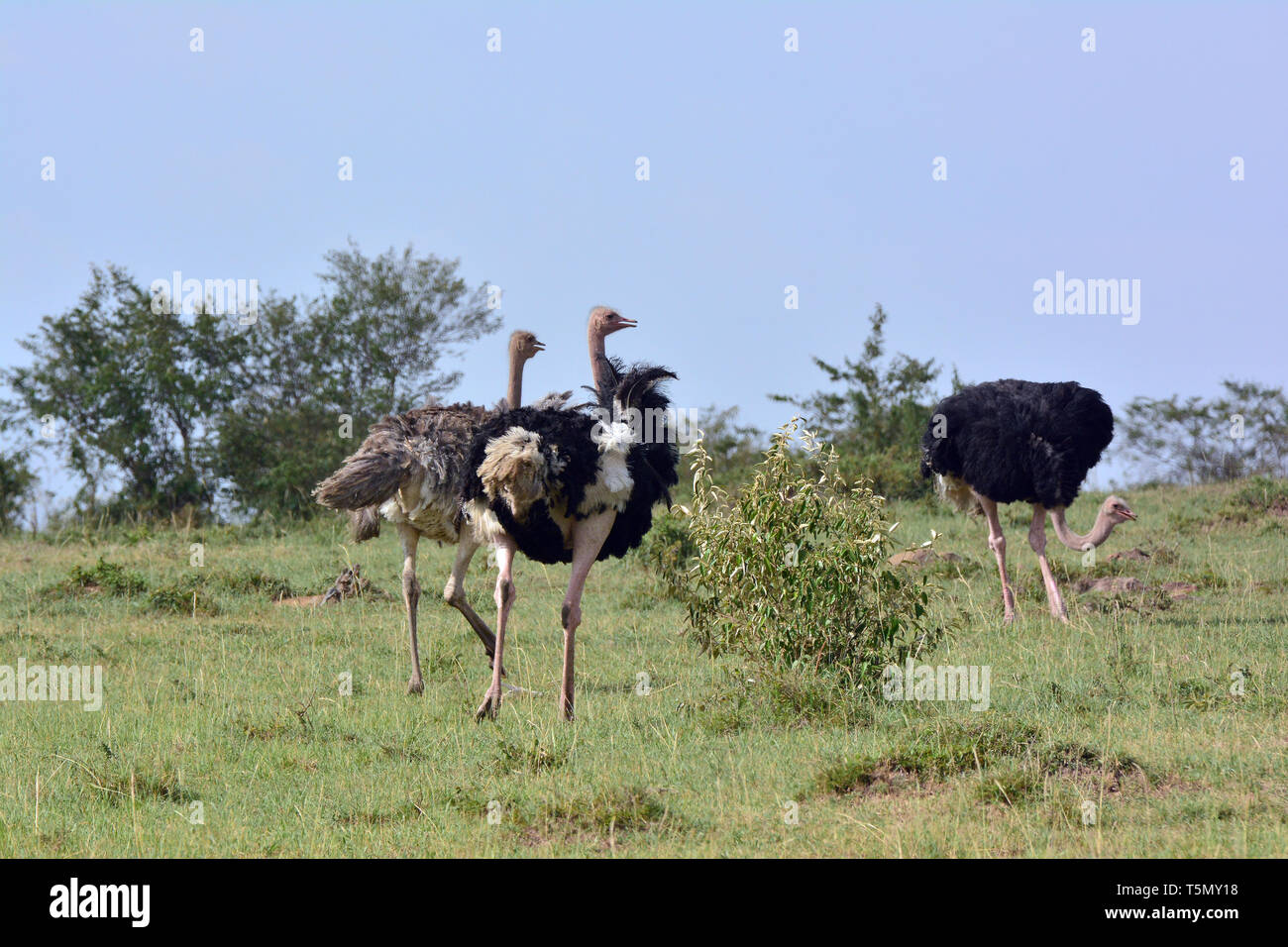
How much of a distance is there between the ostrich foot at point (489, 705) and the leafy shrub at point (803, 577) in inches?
48.2

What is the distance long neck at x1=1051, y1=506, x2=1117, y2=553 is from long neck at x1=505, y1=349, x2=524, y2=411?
4192 mm

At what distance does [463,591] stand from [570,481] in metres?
1.97

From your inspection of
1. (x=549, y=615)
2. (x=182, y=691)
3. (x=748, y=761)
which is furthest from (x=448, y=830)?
(x=549, y=615)

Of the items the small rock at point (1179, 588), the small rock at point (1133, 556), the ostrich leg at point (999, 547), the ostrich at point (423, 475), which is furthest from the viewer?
the small rock at point (1133, 556)

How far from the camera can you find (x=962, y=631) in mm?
9500

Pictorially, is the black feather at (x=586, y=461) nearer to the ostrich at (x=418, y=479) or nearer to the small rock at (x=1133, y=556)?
the ostrich at (x=418, y=479)

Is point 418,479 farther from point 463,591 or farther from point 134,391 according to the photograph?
point 134,391

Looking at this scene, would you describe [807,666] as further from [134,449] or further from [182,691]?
[134,449]

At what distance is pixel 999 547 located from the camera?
36.1 ft

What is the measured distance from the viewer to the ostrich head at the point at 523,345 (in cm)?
920

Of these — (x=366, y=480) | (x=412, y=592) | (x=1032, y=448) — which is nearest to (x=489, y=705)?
(x=366, y=480)

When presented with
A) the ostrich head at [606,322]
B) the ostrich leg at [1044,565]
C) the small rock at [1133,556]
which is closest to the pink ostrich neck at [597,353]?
the ostrich head at [606,322]

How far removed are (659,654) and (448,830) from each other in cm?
409

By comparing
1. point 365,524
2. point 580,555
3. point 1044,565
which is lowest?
point 1044,565
